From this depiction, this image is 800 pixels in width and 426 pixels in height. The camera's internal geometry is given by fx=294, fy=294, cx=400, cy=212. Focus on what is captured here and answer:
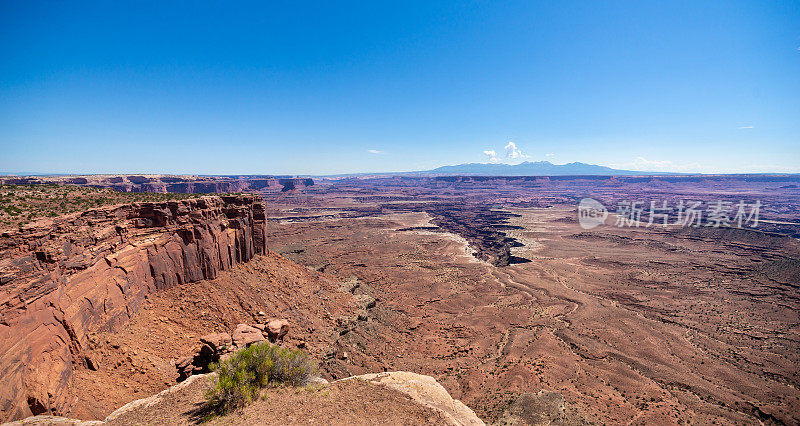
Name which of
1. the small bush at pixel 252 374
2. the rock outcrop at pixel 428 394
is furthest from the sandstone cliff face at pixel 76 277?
the rock outcrop at pixel 428 394

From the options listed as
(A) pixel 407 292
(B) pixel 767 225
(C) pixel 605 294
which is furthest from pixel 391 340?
(B) pixel 767 225

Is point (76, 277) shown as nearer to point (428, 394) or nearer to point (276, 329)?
point (276, 329)

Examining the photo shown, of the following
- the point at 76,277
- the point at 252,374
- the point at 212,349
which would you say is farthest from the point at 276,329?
the point at 76,277

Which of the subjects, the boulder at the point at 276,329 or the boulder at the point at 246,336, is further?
the boulder at the point at 276,329

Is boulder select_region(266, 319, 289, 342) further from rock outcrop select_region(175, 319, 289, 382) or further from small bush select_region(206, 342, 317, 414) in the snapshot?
small bush select_region(206, 342, 317, 414)

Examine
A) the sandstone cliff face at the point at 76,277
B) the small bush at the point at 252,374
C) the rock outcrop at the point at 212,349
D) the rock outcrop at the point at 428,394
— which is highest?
the sandstone cliff face at the point at 76,277

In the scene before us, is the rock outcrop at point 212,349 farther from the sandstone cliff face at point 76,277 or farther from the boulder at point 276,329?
the sandstone cliff face at point 76,277
